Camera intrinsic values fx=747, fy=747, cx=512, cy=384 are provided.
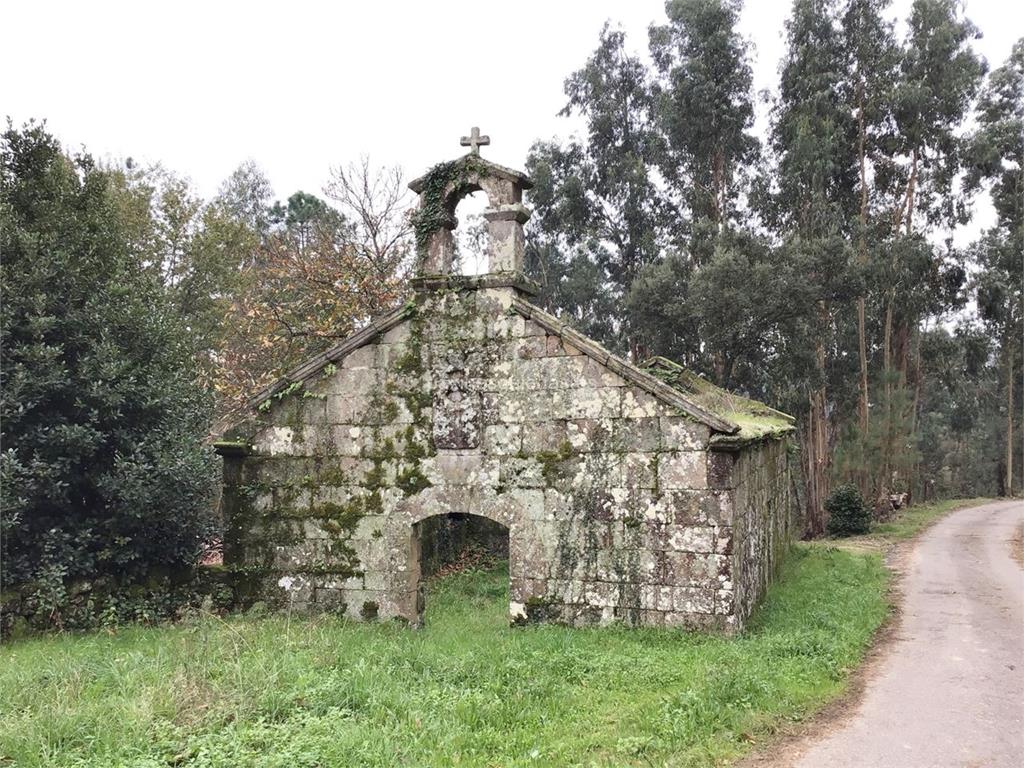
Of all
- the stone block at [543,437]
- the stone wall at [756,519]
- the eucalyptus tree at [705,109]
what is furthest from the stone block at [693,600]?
the eucalyptus tree at [705,109]

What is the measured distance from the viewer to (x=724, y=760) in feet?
18.2

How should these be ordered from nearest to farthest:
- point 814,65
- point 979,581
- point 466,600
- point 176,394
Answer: point 176,394
point 466,600
point 979,581
point 814,65

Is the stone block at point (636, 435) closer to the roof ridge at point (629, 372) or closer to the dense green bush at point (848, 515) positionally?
the roof ridge at point (629, 372)

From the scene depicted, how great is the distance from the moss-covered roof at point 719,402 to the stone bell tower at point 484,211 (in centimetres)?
310

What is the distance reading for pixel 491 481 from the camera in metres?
9.67

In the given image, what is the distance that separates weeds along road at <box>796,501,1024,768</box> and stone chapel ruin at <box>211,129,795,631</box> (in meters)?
1.97

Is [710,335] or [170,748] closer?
[170,748]

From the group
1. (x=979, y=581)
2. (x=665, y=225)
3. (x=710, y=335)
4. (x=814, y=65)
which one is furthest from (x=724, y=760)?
(x=814, y=65)

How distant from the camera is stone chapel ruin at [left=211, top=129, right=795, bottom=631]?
351 inches

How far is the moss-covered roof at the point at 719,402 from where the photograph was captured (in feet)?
34.2

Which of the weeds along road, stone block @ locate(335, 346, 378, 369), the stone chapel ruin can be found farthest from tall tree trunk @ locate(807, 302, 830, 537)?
stone block @ locate(335, 346, 378, 369)

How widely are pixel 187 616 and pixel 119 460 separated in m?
2.21

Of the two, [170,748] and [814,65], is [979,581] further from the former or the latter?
[814,65]

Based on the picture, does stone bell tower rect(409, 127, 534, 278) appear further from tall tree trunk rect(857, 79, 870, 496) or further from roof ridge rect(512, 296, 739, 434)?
tall tree trunk rect(857, 79, 870, 496)
